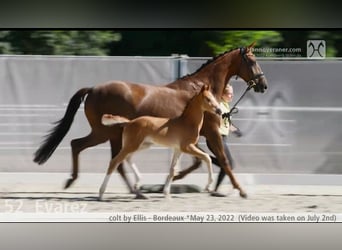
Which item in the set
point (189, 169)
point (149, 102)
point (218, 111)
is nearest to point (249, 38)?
point (218, 111)

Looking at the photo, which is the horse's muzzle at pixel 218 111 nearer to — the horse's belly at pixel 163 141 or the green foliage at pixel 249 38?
the horse's belly at pixel 163 141

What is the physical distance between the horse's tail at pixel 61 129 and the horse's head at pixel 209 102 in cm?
115

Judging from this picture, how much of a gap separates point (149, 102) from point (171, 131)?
0.37m

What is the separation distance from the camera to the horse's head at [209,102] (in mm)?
9945

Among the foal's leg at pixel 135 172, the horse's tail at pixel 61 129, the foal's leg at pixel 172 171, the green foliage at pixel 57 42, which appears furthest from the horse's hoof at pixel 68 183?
the green foliage at pixel 57 42

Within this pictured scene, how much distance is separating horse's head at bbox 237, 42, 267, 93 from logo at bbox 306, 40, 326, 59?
1.71 ft

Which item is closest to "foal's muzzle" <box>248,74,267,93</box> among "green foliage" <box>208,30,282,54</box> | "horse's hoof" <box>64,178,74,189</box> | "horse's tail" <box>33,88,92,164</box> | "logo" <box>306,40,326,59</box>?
"green foliage" <box>208,30,282,54</box>

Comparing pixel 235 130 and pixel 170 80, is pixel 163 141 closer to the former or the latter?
pixel 170 80

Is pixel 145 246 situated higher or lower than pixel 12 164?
lower

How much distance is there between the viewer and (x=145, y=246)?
32.7ft

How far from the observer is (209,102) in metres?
9.95
